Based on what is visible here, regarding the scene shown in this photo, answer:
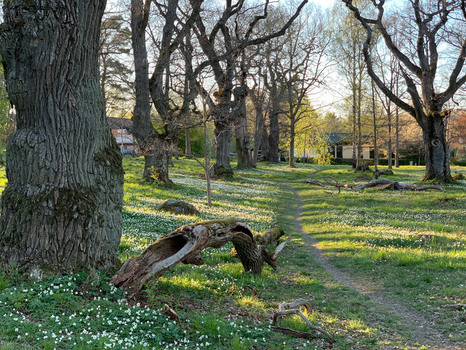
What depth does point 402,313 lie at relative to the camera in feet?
26.5

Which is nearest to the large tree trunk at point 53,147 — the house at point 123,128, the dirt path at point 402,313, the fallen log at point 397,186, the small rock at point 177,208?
the dirt path at point 402,313

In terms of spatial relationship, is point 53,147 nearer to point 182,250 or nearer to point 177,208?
point 182,250

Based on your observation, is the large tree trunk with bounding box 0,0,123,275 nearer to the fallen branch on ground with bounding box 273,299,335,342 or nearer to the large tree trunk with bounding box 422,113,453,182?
the fallen branch on ground with bounding box 273,299,335,342

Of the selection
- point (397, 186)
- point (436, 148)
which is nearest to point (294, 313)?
point (397, 186)

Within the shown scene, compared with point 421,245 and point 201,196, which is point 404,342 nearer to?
point 421,245

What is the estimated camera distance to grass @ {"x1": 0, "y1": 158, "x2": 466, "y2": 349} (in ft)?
18.2

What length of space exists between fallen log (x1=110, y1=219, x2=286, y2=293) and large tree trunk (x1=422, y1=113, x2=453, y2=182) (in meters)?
25.2

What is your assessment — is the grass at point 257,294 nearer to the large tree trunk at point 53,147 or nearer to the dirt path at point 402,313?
the dirt path at point 402,313

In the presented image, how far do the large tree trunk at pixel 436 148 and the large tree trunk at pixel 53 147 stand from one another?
28.7 meters

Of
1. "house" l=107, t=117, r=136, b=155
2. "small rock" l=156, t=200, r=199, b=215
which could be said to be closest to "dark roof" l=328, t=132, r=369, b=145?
"house" l=107, t=117, r=136, b=155

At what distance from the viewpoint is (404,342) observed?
6.70 m

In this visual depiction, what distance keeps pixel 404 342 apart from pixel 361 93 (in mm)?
48024

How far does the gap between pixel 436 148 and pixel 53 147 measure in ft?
96.9

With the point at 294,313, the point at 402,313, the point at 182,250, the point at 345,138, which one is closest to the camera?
the point at 294,313
